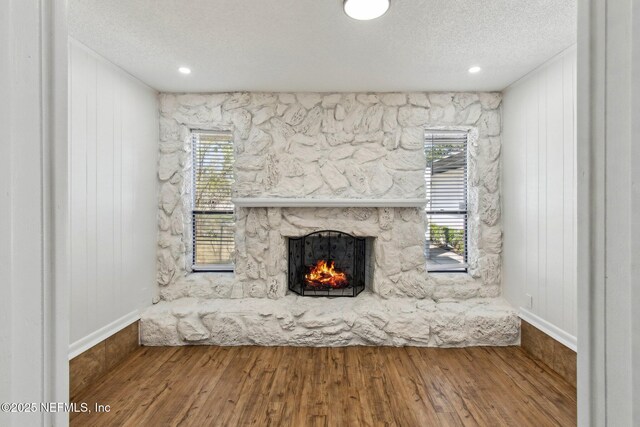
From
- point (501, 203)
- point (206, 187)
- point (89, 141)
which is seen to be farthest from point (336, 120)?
point (89, 141)

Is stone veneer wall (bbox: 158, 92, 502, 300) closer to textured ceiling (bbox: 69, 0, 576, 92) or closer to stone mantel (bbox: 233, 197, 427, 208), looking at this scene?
stone mantel (bbox: 233, 197, 427, 208)

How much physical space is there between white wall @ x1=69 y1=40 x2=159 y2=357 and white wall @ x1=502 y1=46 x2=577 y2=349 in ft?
11.8

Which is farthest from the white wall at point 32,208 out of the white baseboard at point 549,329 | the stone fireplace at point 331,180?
the white baseboard at point 549,329

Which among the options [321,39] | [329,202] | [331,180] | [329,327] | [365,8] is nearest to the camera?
[365,8]

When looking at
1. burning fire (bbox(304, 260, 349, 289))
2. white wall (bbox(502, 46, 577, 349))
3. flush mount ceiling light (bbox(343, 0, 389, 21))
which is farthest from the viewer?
burning fire (bbox(304, 260, 349, 289))

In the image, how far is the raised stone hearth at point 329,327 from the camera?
2887 millimetres

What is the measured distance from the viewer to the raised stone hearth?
2.89 meters

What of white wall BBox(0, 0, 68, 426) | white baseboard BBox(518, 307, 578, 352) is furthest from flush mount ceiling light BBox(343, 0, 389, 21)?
white baseboard BBox(518, 307, 578, 352)

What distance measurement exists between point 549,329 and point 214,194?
339 centimetres

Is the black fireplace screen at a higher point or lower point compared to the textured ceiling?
lower

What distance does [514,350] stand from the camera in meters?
2.81

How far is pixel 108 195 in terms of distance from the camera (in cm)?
255

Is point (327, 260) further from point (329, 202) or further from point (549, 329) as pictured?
point (549, 329)
